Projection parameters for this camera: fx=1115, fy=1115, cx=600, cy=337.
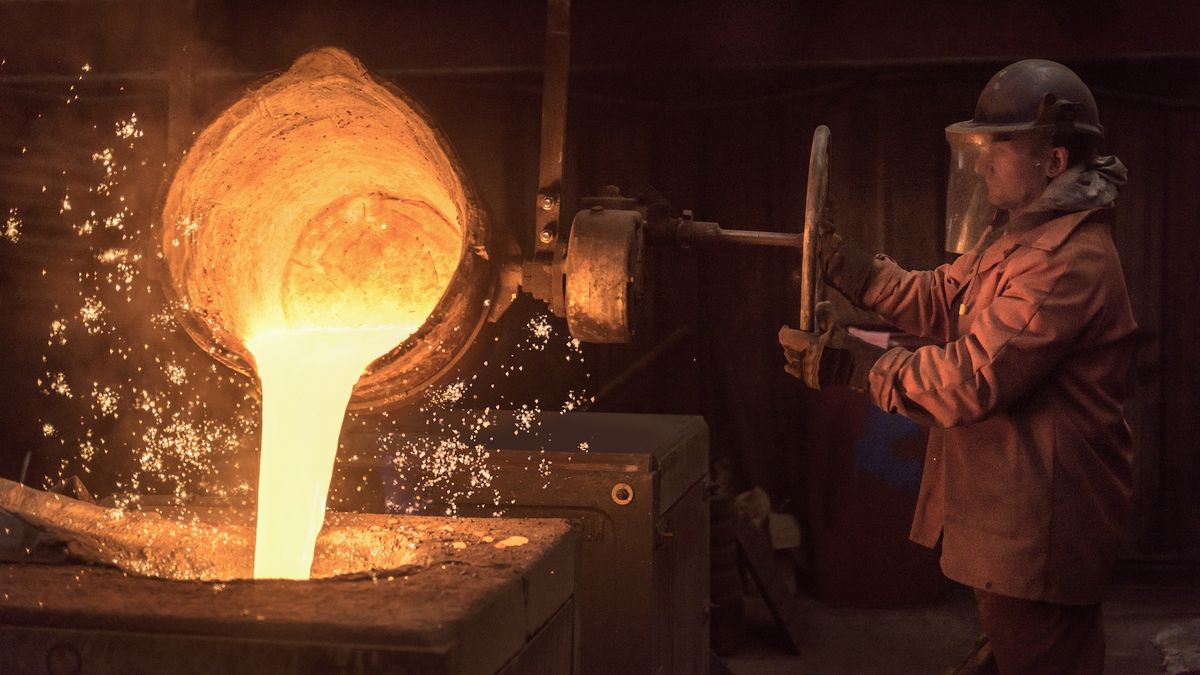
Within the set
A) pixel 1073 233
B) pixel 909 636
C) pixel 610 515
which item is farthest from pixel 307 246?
pixel 909 636

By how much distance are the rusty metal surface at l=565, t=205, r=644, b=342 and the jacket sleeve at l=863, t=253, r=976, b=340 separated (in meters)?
0.92

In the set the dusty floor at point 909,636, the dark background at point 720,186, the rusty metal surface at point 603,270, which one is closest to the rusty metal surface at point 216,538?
the rusty metal surface at point 603,270

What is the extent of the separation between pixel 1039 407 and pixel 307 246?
66.4 inches

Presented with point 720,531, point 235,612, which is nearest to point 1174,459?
point 720,531

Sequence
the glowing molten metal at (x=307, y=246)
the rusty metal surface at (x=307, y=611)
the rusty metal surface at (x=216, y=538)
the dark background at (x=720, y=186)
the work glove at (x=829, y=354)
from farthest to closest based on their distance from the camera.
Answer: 1. the dark background at (x=720, y=186)
2. the work glove at (x=829, y=354)
3. the glowing molten metal at (x=307, y=246)
4. the rusty metal surface at (x=216, y=538)
5. the rusty metal surface at (x=307, y=611)

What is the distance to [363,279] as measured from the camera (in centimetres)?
258

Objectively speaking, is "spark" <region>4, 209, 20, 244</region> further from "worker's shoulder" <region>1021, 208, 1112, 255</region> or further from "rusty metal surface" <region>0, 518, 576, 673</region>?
"worker's shoulder" <region>1021, 208, 1112, 255</region>

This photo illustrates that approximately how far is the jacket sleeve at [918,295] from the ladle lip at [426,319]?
3.71 feet

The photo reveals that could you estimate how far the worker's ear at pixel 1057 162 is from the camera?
2.51 metres

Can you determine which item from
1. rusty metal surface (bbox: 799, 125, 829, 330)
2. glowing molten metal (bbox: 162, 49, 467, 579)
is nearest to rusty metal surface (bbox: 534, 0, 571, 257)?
glowing molten metal (bbox: 162, 49, 467, 579)

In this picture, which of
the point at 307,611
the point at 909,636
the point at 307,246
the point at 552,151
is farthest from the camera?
the point at 909,636

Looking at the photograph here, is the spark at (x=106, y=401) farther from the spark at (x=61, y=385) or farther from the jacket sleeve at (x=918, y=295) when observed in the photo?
the jacket sleeve at (x=918, y=295)

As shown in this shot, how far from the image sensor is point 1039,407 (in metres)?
2.40

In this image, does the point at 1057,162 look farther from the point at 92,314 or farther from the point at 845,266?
the point at 92,314
